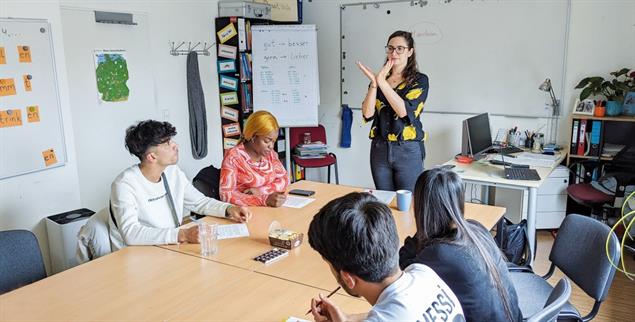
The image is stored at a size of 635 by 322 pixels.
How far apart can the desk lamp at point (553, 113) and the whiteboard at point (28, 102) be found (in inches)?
149

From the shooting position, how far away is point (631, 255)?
155 inches

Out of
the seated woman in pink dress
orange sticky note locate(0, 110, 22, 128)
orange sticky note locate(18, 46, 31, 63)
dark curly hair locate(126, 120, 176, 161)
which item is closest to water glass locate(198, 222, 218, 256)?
dark curly hair locate(126, 120, 176, 161)

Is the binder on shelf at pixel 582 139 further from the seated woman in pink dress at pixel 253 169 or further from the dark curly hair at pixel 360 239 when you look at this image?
the dark curly hair at pixel 360 239

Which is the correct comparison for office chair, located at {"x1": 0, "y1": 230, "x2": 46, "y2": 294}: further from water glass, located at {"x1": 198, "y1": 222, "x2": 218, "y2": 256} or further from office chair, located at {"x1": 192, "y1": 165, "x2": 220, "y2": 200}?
office chair, located at {"x1": 192, "y1": 165, "x2": 220, "y2": 200}

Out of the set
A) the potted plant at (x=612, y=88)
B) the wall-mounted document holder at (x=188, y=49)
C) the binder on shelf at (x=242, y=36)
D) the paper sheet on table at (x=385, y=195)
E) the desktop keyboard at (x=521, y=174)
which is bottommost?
the desktop keyboard at (x=521, y=174)

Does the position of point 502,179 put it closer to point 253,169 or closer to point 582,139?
point 582,139

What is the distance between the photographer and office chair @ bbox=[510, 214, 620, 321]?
2.04m

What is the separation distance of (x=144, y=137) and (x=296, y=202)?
3.02 feet

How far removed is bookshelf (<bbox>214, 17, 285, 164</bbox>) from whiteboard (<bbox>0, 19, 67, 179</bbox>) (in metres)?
1.85

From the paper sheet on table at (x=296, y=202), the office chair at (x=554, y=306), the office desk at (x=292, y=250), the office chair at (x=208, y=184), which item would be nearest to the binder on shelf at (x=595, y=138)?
the office desk at (x=292, y=250)

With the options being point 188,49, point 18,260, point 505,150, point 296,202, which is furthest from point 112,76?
point 505,150

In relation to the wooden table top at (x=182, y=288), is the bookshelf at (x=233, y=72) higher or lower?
higher

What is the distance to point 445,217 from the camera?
1.65 metres

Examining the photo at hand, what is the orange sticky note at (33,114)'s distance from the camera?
3.31 meters
